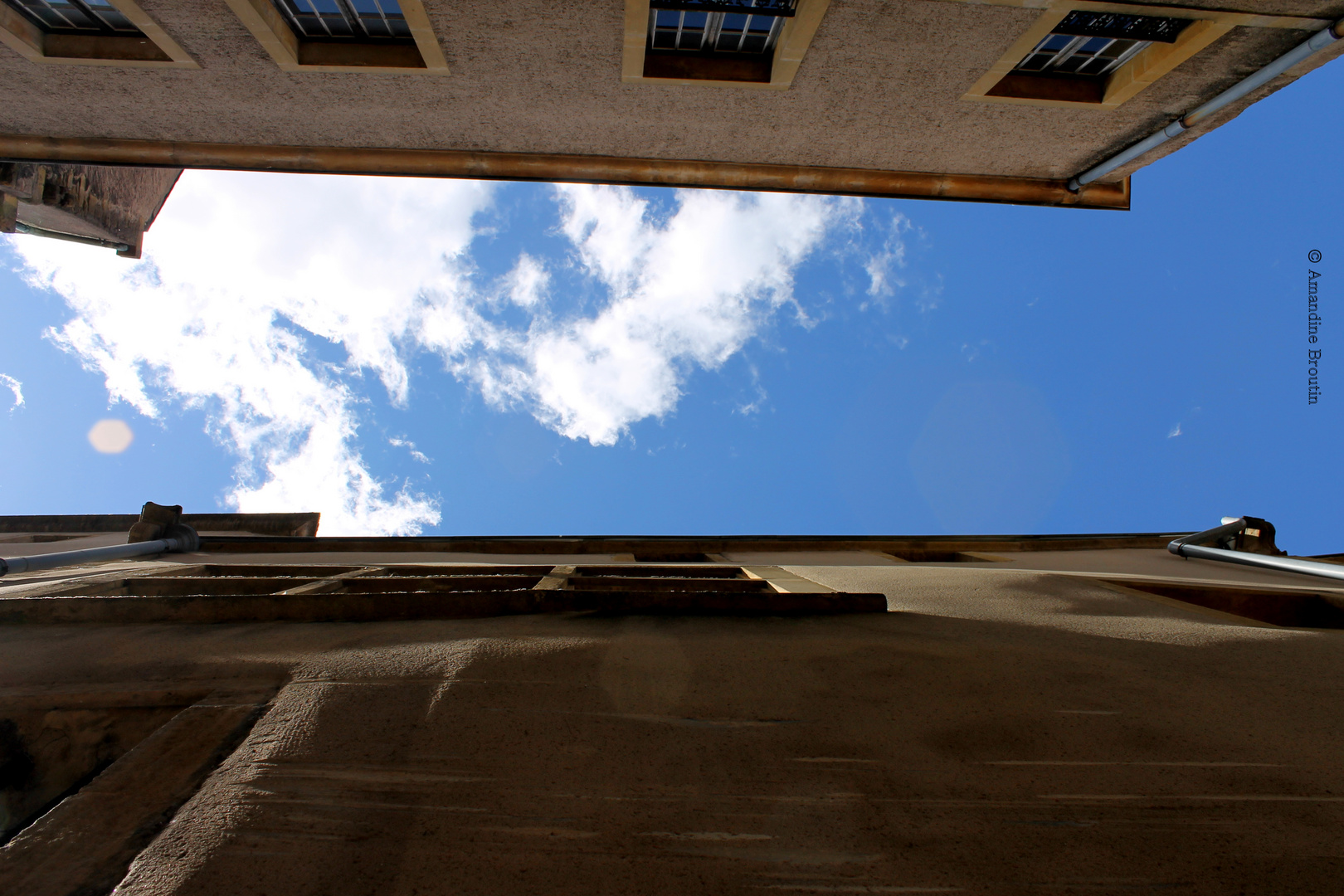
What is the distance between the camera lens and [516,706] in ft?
10.3

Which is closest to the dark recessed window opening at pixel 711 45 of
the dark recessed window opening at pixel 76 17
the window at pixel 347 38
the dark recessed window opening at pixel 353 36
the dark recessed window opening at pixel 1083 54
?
the window at pixel 347 38

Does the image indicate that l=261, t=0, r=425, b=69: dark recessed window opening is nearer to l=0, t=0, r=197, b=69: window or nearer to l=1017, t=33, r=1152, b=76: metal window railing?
l=0, t=0, r=197, b=69: window

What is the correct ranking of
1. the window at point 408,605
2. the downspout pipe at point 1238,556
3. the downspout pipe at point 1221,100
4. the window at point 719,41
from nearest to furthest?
1. the window at point 408,605
2. the downspout pipe at point 1221,100
3. the window at point 719,41
4. the downspout pipe at point 1238,556

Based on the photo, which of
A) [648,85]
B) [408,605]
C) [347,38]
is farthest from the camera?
[648,85]

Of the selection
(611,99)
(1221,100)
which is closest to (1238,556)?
(1221,100)

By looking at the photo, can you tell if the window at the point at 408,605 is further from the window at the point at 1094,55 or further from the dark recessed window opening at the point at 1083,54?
the dark recessed window opening at the point at 1083,54

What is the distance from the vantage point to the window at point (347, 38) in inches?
283

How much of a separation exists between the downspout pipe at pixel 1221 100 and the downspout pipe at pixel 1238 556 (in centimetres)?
607

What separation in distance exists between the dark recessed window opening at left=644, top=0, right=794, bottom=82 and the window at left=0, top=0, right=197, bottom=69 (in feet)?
19.3

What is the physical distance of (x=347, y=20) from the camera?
24.6ft

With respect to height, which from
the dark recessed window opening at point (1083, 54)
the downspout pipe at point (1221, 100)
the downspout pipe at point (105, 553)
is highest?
the dark recessed window opening at point (1083, 54)

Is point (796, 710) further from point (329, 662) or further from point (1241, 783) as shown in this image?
point (329, 662)

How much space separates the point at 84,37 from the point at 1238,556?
17.9m

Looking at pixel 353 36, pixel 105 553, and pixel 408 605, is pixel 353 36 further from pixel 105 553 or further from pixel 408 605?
pixel 105 553
